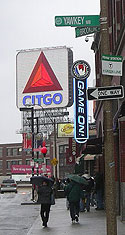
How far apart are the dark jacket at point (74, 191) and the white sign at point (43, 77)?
262 ft

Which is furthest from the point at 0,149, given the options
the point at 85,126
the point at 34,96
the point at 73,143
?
the point at 85,126

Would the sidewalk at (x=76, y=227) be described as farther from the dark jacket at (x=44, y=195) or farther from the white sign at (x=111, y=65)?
the white sign at (x=111, y=65)

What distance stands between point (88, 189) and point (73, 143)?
24406 mm

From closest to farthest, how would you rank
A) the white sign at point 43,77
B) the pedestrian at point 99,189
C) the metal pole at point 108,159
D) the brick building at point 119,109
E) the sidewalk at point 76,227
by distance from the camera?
the metal pole at point 108,159 → the sidewalk at point 76,227 → the brick building at point 119,109 → the pedestrian at point 99,189 → the white sign at point 43,77

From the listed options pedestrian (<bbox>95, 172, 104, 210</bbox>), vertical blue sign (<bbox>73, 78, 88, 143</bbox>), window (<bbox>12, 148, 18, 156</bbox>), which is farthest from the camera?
window (<bbox>12, 148, 18, 156</bbox>)

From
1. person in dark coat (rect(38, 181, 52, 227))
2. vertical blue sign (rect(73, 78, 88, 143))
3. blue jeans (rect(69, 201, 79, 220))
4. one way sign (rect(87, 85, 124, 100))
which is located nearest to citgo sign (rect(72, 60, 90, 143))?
vertical blue sign (rect(73, 78, 88, 143))

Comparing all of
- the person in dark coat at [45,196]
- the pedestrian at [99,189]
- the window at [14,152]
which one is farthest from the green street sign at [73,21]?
the window at [14,152]

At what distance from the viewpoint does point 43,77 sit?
10312 cm

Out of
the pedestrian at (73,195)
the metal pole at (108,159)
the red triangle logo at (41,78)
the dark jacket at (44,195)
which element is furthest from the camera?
the red triangle logo at (41,78)

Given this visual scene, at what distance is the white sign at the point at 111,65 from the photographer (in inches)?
394

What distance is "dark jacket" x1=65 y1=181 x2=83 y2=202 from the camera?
58.3 ft

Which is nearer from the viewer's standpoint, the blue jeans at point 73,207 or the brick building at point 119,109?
the blue jeans at point 73,207

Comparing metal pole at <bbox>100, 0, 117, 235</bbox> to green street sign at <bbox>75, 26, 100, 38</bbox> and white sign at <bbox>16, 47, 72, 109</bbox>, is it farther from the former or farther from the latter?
white sign at <bbox>16, 47, 72, 109</bbox>

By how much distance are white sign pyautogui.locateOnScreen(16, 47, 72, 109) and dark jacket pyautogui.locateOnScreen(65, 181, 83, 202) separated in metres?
80.0
